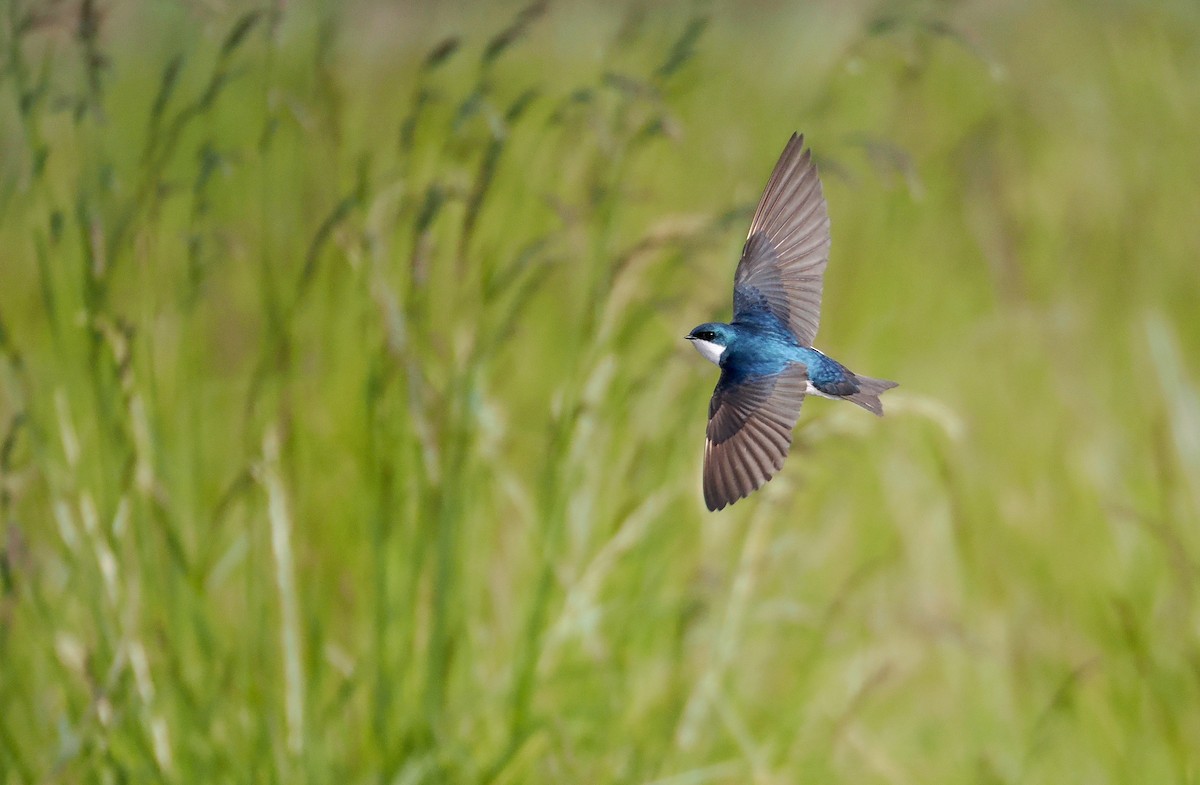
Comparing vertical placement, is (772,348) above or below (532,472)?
above

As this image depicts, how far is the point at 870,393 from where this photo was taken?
105 cm

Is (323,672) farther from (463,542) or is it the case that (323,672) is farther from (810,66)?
(810,66)

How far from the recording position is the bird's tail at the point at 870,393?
3.26 ft

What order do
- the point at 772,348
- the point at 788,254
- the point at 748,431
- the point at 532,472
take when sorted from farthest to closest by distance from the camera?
the point at 532,472 < the point at 788,254 < the point at 772,348 < the point at 748,431

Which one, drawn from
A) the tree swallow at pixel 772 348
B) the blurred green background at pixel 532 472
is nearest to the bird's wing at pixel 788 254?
the tree swallow at pixel 772 348

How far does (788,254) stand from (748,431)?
0.35m

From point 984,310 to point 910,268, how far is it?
402mm

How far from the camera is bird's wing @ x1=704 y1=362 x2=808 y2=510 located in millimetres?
891

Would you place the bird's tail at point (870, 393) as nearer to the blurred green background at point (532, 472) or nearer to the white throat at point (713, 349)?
the white throat at point (713, 349)

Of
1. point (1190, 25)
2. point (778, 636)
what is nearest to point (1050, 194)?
point (1190, 25)

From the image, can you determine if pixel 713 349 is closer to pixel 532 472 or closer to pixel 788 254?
pixel 788 254

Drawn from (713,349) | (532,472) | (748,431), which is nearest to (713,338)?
(713,349)

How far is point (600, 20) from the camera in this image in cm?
557

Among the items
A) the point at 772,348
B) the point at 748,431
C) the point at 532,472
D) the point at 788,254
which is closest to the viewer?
the point at 748,431
